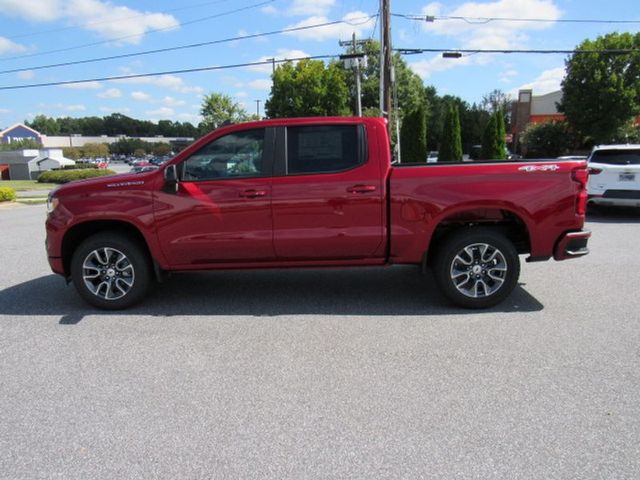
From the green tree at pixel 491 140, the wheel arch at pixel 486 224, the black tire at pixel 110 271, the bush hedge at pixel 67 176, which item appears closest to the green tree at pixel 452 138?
the green tree at pixel 491 140

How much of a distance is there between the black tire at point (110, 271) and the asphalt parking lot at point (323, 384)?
18cm

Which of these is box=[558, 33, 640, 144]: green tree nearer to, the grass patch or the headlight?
the grass patch

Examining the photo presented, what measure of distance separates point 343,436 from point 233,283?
3.80 metres

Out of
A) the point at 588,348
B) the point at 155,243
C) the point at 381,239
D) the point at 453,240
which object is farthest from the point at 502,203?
the point at 155,243

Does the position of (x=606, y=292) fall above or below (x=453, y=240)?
below

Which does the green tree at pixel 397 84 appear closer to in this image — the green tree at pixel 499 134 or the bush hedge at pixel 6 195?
the green tree at pixel 499 134

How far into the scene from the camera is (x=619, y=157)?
12086 millimetres

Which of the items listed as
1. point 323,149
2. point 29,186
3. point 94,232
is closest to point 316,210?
point 323,149

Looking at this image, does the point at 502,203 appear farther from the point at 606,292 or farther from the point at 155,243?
the point at 155,243

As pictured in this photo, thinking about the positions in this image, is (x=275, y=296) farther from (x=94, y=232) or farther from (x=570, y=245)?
(x=570, y=245)

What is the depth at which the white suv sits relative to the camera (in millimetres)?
11672

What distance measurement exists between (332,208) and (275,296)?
1367mm

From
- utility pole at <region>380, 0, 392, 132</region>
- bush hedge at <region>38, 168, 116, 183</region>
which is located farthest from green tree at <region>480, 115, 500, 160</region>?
bush hedge at <region>38, 168, 116, 183</region>

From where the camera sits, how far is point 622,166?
11.7 meters
